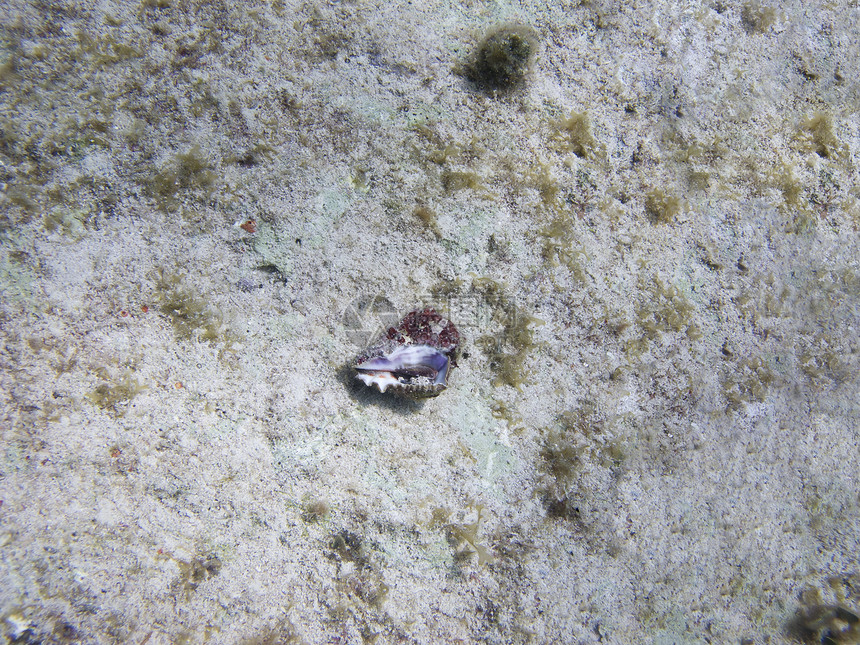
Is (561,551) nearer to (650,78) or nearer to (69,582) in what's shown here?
(69,582)

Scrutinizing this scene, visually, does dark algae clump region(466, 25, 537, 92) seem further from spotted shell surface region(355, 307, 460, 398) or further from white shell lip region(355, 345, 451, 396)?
white shell lip region(355, 345, 451, 396)

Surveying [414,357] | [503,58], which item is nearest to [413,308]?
[414,357]

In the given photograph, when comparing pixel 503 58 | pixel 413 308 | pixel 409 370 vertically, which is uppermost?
pixel 503 58

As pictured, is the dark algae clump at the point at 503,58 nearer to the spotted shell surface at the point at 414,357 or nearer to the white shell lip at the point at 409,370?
the spotted shell surface at the point at 414,357

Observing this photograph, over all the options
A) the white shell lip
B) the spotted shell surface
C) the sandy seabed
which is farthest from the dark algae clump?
the white shell lip

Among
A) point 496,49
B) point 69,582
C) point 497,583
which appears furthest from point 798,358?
point 69,582

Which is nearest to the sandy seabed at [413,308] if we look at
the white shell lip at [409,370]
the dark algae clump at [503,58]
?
the dark algae clump at [503,58]

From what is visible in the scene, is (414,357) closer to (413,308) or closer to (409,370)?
(409,370)

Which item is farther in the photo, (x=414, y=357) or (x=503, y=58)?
(x=503, y=58)
